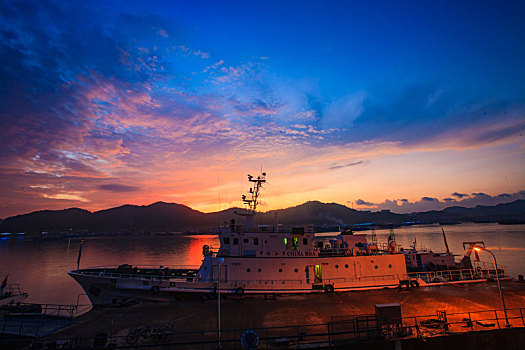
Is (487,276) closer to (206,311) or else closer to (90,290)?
(206,311)

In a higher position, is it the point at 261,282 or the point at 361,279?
the point at 261,282

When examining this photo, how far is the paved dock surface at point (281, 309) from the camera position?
47.8ft

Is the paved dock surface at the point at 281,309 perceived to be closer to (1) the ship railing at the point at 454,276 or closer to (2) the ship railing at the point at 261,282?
(2) the ship railing at the point at 261,282

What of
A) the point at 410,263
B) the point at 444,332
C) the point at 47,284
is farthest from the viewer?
the point at 47,284

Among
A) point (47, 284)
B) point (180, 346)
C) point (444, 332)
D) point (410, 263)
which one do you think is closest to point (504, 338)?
point (444, 332)

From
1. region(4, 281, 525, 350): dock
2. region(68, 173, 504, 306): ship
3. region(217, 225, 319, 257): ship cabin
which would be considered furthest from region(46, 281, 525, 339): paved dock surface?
region(217, 225, 319, 257): ship cabin

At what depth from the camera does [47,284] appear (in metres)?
44.2

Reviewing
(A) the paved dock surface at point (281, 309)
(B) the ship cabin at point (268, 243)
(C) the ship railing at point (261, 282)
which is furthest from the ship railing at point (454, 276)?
(C) the ship railing at point (261, 282)

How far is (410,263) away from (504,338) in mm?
17509

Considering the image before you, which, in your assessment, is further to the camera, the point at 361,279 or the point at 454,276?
the point at 454,276

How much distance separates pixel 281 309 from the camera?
672 inches

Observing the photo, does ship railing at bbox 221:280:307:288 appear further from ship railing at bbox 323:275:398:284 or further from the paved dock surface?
ship railing at bbox 323:275:398:284

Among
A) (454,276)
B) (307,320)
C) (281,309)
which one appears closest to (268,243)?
(281,309)

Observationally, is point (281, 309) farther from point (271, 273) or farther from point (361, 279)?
point (361, 279)
